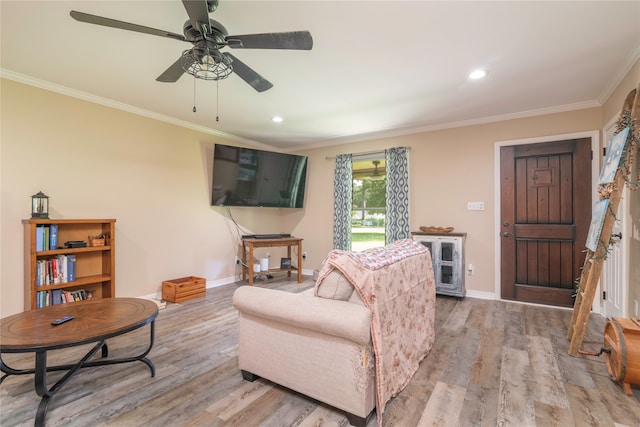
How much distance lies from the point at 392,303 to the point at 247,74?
6.37 feet

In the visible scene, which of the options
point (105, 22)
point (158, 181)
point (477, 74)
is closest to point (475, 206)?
point (477, 74)

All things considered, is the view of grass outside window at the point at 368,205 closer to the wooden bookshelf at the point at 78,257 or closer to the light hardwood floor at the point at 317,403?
the light hardwood floor at the point at 317,403

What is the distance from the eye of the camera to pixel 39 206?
9.57ft

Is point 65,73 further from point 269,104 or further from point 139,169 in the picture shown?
point 269,104

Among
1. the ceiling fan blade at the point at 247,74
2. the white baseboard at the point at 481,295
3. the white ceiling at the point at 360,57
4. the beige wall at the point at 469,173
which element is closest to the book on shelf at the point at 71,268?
the white ceiling at the point at 360,57

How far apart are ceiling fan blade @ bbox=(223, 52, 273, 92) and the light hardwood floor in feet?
7.25

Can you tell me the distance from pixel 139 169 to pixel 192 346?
2477mm

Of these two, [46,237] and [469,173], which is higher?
[469,173]

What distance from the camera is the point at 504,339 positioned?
267 centimetres

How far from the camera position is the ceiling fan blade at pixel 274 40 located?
5.63ft

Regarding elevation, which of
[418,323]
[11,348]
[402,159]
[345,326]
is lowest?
Result: [418,323]

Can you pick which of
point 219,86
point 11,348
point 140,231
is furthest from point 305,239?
point 11,348

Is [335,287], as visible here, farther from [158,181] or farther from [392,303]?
[158,181]

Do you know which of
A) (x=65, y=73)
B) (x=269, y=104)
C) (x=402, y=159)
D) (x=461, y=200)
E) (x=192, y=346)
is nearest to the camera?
(x=192, y=346)
